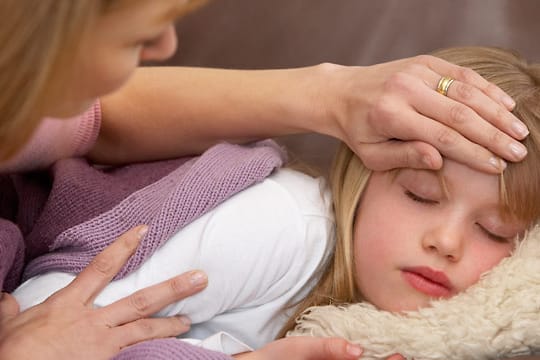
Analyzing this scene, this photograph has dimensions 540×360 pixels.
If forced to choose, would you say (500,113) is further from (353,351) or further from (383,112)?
(353,351)

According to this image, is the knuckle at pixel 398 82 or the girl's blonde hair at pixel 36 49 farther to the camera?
the knuckle at pixel 398 82

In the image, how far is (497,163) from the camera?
92 centimetres

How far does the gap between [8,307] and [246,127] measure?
1.19ft

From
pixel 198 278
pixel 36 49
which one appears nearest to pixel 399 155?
pixel 198 278

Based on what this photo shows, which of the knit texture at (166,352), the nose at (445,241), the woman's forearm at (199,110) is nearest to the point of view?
the knit texture at (166,352)

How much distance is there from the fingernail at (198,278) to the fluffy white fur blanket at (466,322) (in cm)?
12

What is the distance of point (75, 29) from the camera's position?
53 centimetres

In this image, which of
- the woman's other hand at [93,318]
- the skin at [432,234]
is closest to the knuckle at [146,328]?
the woman's other hand at [93,318]

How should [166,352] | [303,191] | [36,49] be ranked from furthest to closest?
1. [303,191]
2. [166,352]
3. [36,49]

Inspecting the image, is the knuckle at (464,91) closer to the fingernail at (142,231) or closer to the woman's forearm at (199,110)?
the woman's forearm at (199,110)

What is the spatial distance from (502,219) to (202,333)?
36 centimetres

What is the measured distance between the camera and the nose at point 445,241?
3.10 ft

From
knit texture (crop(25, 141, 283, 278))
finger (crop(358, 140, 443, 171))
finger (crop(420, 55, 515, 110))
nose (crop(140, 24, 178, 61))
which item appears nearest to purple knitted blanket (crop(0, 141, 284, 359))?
knit texture (crop(25, 141, 283, 278))

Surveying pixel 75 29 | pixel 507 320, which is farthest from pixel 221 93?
pixel 75 29
